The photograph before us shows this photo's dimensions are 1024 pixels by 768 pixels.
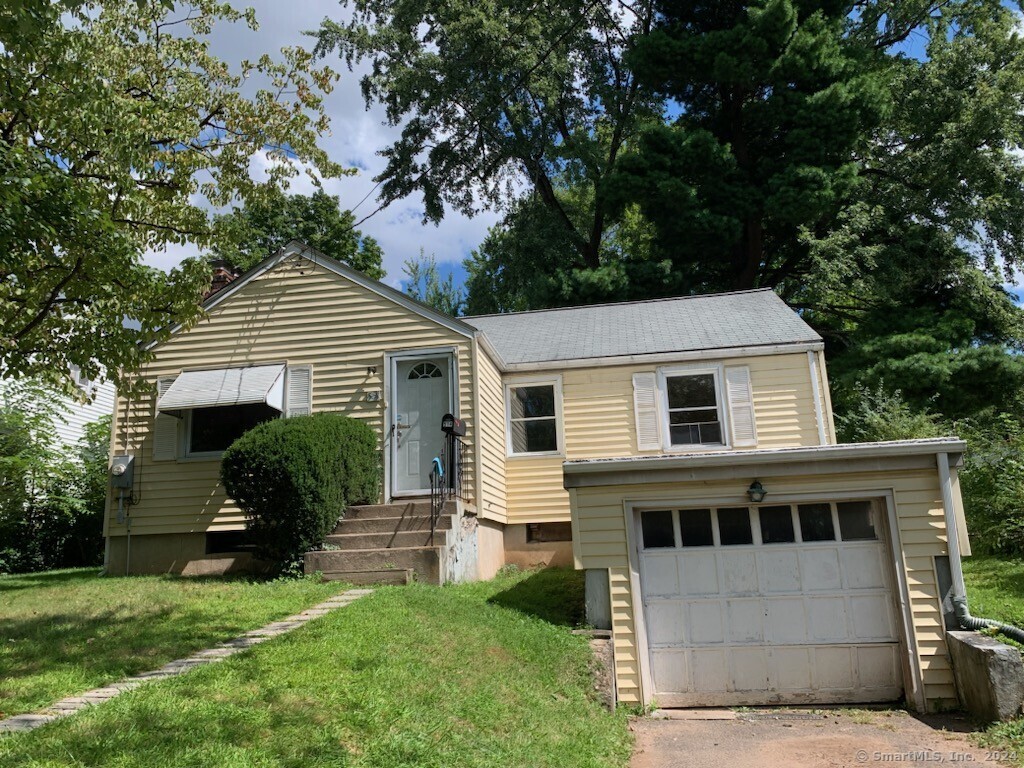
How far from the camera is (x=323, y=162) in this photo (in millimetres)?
10109

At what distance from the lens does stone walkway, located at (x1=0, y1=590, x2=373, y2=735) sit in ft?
15.0

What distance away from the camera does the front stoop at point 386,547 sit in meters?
9.57

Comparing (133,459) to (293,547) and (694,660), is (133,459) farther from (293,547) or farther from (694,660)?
(694,660)

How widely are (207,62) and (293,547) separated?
631 cm

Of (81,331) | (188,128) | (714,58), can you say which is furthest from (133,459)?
(714,58)

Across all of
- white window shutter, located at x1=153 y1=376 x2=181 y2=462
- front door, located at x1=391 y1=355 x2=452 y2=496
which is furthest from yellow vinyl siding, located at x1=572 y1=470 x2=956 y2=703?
white window shutter, located at x1=153 y1=376 x2=181 y2=462

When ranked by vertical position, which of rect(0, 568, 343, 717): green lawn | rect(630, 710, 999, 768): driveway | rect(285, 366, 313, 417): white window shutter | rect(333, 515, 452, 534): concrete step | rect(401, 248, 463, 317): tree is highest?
rect(401, 248, 463, 317): tree

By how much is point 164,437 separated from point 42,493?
590 cm

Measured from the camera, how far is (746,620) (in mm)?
8727

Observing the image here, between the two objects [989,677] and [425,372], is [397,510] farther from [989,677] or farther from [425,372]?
[989,677]

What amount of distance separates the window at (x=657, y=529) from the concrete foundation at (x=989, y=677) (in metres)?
3.07

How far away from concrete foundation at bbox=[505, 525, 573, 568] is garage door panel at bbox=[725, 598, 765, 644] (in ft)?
15.0

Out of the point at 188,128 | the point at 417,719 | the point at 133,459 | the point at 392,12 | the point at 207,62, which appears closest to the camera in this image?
the point at 417,719

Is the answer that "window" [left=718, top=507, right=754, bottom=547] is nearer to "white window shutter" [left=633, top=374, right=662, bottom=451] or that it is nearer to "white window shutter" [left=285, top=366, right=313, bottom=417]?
"white window shutter" [left=633, top=374, right=662, bottom=451]
